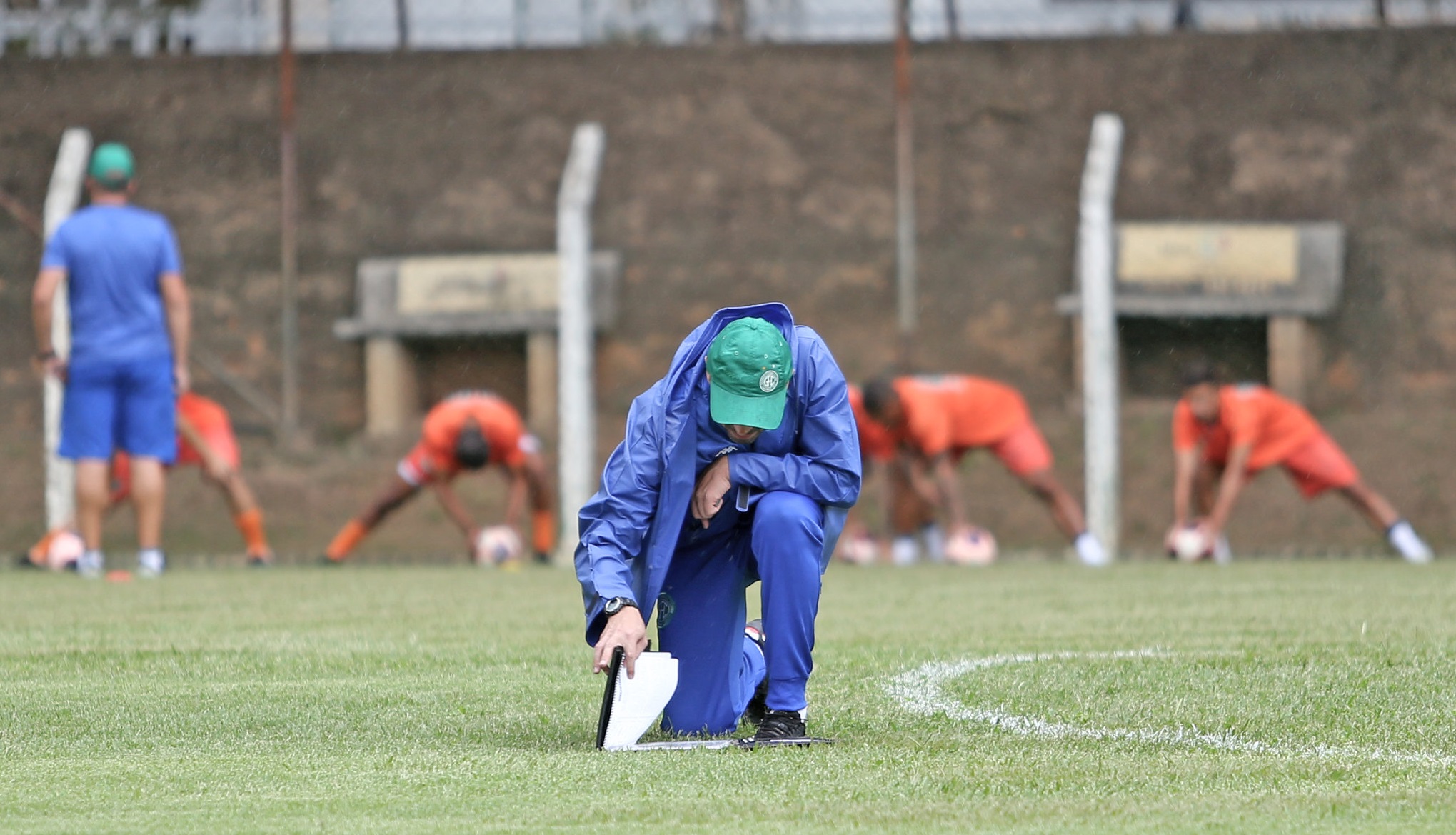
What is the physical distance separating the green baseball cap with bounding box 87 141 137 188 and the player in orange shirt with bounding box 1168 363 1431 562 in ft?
19.3

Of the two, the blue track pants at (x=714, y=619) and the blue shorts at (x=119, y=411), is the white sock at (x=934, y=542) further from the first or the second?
the blue track pants at (x=714, y=619)

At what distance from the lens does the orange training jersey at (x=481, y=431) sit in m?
12.2

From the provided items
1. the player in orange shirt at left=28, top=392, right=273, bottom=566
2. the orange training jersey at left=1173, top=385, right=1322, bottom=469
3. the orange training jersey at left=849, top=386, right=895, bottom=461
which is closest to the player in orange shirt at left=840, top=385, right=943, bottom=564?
the orange training jersey at left=849, top=386, right=895, bottom=461

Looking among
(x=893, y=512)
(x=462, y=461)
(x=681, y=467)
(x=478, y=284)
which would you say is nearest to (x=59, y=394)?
(x=462, y=461)

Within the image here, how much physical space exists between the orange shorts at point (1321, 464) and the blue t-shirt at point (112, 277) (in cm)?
639

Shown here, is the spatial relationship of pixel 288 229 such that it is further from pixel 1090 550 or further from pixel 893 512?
pixel 1090 550

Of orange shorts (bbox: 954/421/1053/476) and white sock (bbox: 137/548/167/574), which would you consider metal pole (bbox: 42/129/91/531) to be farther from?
orange shorts (bbox: 954/421/1053/476)

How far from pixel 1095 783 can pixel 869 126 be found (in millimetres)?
12515

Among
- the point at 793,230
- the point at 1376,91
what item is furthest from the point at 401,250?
the point at 1376,91

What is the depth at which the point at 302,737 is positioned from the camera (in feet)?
14.5

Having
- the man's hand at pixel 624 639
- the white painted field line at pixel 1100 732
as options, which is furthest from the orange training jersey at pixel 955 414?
the man's hand at pixel 624 639

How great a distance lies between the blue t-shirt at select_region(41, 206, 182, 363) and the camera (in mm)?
9805

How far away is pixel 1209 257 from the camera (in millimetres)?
14828

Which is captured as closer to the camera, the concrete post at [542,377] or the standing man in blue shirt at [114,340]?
the standing man in blue shirt at [114,340]
